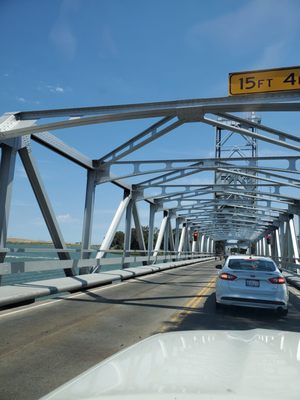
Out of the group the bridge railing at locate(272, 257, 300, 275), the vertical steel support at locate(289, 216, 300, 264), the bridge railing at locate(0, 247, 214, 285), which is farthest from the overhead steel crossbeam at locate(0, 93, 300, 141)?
the vertical steel support at locate(289, 216, 300, 264)

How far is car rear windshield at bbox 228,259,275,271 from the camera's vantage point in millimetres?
10234

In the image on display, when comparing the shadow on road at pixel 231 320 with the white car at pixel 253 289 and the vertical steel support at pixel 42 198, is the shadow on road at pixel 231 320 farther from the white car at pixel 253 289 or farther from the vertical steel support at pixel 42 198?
the vertical steel support at pixel 42 198

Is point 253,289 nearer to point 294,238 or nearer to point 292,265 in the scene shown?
point 292,265

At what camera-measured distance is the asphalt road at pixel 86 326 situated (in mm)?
4980

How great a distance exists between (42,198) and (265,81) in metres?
7.99

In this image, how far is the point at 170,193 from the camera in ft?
92.3

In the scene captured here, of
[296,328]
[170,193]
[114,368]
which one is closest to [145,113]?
[296,328]

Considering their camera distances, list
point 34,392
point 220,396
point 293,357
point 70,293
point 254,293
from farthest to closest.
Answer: point 70,293, point 254,293, point 34,392, point 293,357, point 220,396

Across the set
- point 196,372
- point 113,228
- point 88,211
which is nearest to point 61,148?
point 88,211

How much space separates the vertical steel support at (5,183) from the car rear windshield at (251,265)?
6.76 meters

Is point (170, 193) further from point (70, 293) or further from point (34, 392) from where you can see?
point (34, 392)

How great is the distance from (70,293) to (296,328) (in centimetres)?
724

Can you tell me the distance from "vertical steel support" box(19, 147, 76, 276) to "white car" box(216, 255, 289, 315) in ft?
22.5

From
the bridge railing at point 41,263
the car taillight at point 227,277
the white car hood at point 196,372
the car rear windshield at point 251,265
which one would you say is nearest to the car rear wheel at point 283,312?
the car rear windshield at point 251,265
